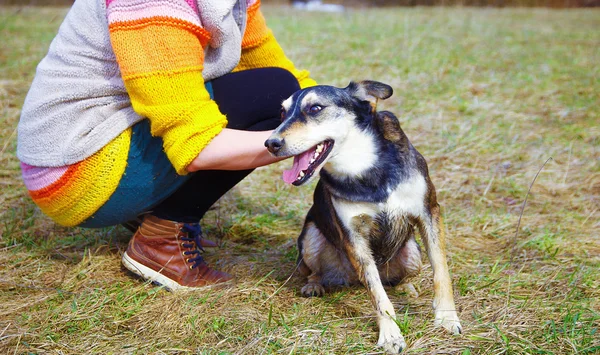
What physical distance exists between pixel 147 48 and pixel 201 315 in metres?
1.13

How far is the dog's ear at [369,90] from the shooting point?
95.7 inches

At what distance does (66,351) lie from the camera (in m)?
2.23

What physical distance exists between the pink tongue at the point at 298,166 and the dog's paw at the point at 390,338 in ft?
2.19

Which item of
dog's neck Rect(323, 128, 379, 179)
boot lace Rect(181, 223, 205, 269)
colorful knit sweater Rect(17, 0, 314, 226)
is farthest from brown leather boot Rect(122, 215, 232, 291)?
dog's neck Rect(323, 128, 379, 179)

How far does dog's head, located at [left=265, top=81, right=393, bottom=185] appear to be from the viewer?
228 cm

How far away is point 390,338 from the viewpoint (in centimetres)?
222

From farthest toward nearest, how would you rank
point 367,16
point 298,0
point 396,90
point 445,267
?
point 298,0
point 367,16
point 396,90
point 445,267

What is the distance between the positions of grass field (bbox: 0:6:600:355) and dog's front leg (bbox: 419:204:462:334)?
0.19ft

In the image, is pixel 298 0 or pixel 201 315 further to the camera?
pixel 298 0

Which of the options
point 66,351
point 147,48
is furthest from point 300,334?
point 147,48

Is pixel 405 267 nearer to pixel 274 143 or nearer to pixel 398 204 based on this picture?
pixel 398 204

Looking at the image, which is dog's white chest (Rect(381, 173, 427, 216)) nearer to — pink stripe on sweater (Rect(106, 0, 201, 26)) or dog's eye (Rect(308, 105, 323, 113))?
dog's eye (Rect(308, 105, 323, 113))

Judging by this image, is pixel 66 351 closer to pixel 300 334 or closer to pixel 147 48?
pixel 300 334

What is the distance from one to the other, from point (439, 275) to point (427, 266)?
23.0 inches
